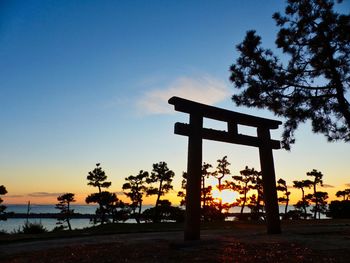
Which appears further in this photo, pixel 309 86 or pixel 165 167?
pixel 165 167

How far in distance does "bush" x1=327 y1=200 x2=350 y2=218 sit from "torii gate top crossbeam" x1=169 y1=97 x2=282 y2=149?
75.7 ft

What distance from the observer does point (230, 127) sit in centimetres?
1076

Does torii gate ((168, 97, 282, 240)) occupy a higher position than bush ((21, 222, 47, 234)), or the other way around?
torii gate ((168, 97, 282, 240))

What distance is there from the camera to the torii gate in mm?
8945

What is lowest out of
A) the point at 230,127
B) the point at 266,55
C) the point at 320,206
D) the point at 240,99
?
the point at 320,206

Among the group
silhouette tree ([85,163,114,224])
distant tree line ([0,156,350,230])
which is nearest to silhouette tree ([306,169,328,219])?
distant tree line ([0,156,350,230])

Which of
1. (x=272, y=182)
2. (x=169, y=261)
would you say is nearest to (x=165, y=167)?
(x=272, y=182)

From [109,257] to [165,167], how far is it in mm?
32359

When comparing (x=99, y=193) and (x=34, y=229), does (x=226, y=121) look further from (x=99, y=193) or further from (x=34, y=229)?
(x=99, y=193)

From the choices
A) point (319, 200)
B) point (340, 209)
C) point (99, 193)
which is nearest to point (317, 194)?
point (319, 200)

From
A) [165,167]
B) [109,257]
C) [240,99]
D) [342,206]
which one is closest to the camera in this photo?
[109,257]

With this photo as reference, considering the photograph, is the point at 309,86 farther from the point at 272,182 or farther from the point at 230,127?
the point at 272,182

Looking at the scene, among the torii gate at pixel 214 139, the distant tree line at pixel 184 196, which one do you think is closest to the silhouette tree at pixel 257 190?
the distant tree line at pixel 184 196

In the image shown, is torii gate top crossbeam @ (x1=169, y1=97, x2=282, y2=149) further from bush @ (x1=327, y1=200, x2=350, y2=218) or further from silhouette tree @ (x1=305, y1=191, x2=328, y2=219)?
silhouette tree @ (x1=305, y1=191, x2=328, y2=219)
